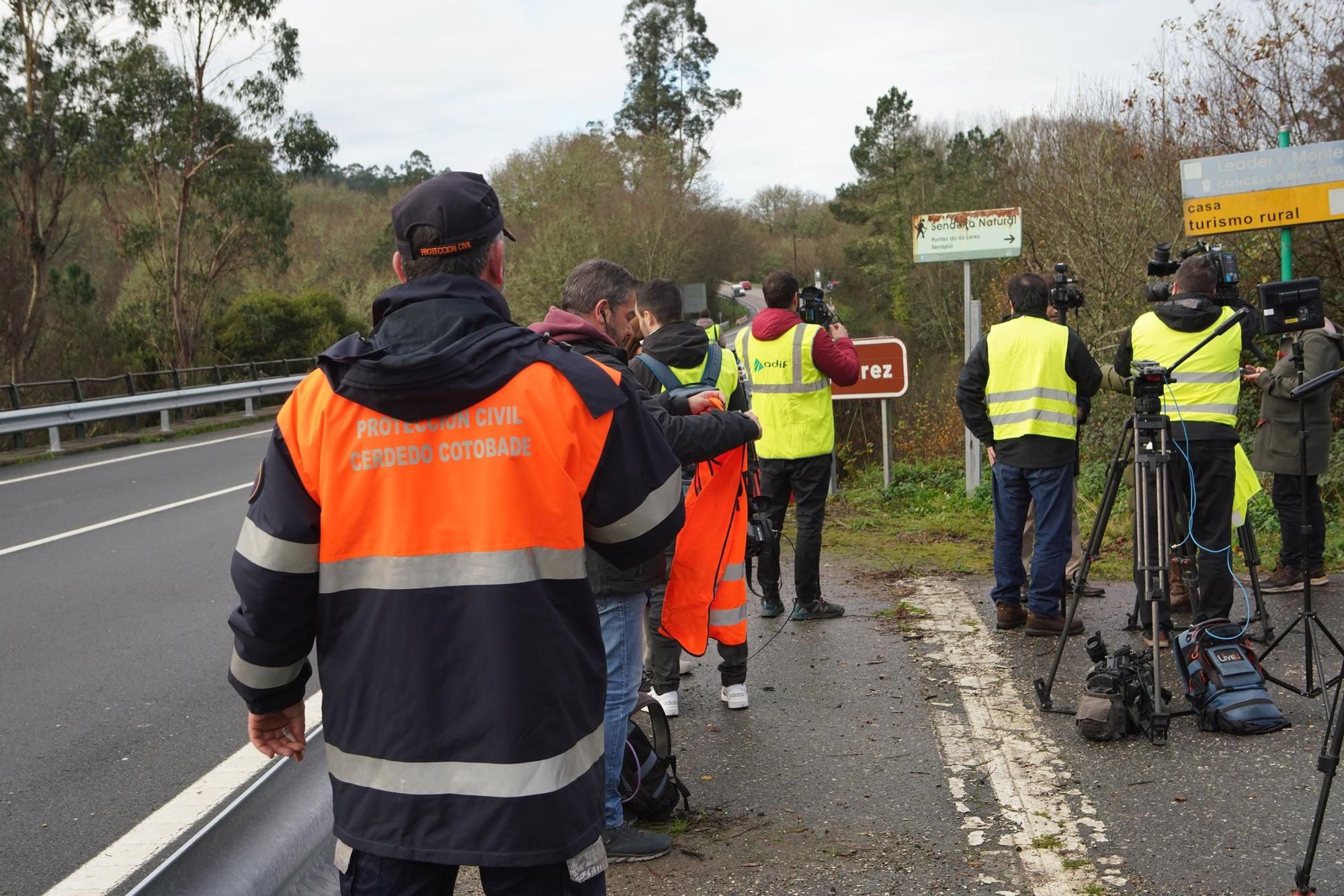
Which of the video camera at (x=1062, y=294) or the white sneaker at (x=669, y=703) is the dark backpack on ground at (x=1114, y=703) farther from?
the video camera at (x=1062, y=294)

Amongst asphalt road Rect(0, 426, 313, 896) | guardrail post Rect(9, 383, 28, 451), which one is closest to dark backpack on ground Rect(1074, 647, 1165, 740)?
asphalt road Rect(0, 426, 313, 896)

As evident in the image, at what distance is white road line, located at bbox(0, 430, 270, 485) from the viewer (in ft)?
49.4

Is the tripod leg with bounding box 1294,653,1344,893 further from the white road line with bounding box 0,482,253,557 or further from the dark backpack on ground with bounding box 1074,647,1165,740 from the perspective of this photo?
the white road line with bounding box 0,482,253,557

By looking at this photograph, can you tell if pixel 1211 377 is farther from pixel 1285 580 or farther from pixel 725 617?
pixel 725 617

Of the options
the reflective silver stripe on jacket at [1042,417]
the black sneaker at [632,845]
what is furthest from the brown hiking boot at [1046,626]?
the black sneaker at [632,845]

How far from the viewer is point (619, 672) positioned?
4.13 m

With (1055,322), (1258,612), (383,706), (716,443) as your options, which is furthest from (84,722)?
(1258,612)

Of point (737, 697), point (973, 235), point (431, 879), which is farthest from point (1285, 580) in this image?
point (431, 879)

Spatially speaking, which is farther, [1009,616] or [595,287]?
[1009,616]

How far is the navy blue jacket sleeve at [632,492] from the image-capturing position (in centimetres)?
241

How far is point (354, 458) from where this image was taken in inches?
90.0

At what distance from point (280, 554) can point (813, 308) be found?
5490mm

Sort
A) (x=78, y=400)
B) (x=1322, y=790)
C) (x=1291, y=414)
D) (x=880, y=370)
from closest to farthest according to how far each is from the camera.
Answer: (x=1322, y=790), (x=1291, y=414), (x=880, y=370), (x=78, y=400)

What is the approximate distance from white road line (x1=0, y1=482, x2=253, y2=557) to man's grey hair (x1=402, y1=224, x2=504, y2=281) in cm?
887
